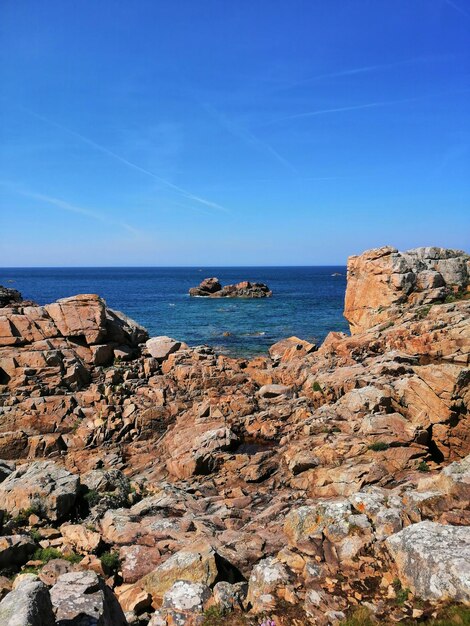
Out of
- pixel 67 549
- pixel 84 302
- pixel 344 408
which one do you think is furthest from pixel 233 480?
pixel 84 302

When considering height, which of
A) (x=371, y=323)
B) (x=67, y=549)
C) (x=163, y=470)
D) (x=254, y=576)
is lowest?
(x=163, y=470)

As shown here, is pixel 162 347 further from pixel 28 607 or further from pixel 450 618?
pixel 450 618

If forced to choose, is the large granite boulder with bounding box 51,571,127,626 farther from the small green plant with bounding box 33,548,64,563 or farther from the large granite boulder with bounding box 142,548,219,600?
the small green plant with bounding box 33,548,64,563

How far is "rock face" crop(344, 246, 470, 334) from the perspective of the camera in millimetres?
36781

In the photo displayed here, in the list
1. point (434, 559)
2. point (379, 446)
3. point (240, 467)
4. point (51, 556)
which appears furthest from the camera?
point (240, 467)

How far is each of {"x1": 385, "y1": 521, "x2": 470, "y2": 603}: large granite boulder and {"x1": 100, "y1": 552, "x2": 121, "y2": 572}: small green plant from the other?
794cm

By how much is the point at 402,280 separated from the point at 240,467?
24.9 meters

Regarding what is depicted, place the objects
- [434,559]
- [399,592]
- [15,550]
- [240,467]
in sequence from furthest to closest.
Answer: [240,467] < [15,550] < [399,592] < [434,559]

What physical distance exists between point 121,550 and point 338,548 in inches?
270

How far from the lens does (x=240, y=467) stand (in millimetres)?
20656

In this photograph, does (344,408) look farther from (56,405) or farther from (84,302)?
(84,302)

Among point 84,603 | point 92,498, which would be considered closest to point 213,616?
point 84,603

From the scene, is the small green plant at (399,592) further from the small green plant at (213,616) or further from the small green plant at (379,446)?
the small green plant at (379,446)

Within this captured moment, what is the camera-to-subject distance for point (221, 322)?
257 feet
